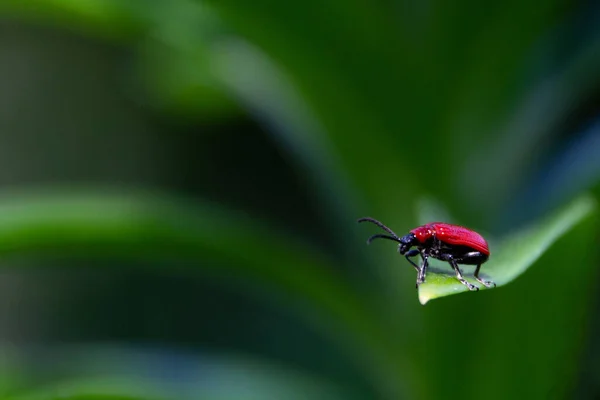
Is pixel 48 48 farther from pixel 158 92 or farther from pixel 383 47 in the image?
pixel 383 47

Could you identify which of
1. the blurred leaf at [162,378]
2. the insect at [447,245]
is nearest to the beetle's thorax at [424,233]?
the insect at [447,245]

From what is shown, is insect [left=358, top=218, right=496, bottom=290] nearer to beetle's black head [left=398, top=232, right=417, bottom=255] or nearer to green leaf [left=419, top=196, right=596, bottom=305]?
beetle's black head [left=398, top=232, right=417, bottom=255]

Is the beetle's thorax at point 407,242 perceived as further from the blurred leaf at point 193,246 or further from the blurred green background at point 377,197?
the blurred leaf at point 193,246

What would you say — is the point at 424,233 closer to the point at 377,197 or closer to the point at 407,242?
the point at 407,242

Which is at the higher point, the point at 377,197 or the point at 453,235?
the point at 377,197

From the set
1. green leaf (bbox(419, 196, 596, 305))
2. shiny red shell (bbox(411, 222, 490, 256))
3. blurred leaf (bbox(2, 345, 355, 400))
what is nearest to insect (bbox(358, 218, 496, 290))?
shiny red shell (bbox(411, 222, 490, 256))

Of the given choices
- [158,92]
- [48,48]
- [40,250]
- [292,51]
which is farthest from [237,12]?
[48,48]

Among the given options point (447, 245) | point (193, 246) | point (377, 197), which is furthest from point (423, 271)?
point (193, 246)
